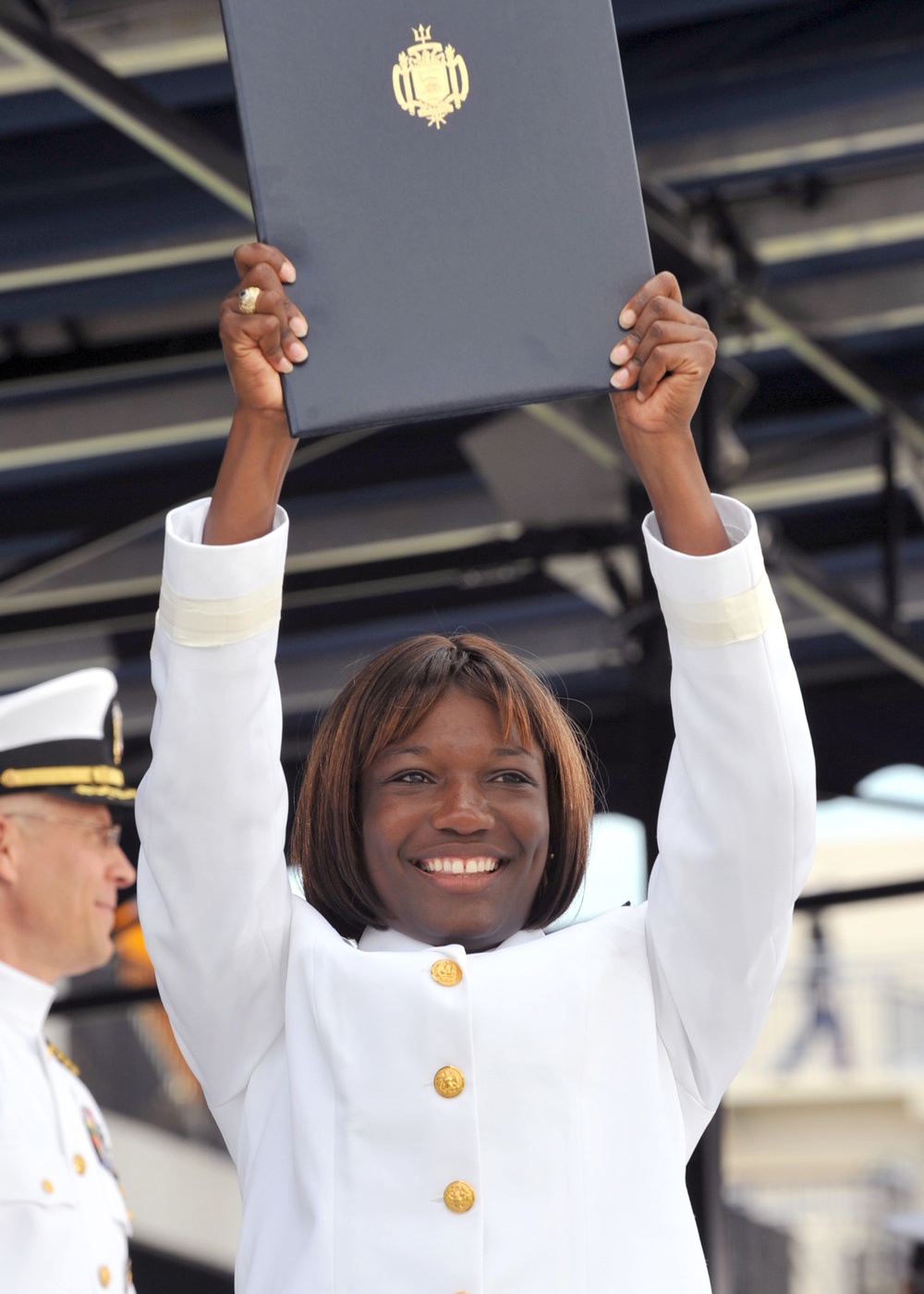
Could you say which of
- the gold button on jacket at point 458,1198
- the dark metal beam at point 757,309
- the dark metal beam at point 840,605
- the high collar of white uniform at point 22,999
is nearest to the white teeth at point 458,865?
the gold button on jacket at point 458,1198

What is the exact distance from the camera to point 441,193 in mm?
1597

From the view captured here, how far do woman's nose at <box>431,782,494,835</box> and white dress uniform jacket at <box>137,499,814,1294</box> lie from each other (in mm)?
110

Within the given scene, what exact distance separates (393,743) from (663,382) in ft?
1.39

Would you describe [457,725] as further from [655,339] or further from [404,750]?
[655,339]

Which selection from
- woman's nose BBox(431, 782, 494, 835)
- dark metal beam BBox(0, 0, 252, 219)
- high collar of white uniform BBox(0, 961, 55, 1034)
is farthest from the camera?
dark metal beam BBox(0, 0, 252, 219)

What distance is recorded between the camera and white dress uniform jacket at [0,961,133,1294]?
254 centimetres

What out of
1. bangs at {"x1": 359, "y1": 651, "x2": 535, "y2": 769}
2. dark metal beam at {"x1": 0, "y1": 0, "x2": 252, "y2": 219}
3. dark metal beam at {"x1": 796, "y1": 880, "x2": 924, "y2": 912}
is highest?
dark metal beam at {"x1": 0, "y1": 0, "x2": 252, "y2": 219}

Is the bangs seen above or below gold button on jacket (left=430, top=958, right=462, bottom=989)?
above

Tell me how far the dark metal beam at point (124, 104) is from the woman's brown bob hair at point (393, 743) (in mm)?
1558

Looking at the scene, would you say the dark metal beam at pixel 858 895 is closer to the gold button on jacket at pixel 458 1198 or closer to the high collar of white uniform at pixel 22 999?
the high collar of white uniform at pixel 22 999

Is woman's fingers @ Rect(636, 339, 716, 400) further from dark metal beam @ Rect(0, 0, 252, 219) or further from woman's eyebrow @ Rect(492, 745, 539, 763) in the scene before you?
dark metal beam @ Rect(0, 0, 252, 219)

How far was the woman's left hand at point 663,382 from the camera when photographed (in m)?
1.51

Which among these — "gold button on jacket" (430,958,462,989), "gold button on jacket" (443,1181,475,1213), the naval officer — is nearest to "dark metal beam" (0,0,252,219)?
the naval officer

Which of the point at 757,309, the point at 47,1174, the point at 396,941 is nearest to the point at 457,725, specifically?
the point at 396,941
